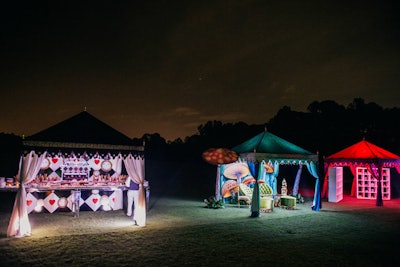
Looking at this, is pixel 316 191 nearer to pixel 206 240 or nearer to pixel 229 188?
pixel 229 188

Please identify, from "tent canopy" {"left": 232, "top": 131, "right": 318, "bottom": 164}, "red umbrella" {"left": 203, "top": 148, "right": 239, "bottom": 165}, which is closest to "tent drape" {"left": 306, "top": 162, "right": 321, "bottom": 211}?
"tent canopy" {"left": 232, "top": 131, "right": 318, "bottom": 164}

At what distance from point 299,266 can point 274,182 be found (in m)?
Answer: 10.4

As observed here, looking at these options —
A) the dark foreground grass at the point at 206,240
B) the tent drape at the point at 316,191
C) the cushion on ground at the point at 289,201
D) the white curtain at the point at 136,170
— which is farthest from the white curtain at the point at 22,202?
the tent drape at the point at 316,191

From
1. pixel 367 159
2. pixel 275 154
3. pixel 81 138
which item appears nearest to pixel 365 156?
Answer: pixel 367 159

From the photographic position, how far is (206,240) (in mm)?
7336

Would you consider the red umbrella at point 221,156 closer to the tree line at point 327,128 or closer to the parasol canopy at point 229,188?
the parasol canopy at point 229,188

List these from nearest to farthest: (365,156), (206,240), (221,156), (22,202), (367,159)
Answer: (206,240) < (22,202) < (221,156) < (367,159) < (365,156)

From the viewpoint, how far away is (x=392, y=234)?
27.4 ft

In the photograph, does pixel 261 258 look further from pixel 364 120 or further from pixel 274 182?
pixel 364 120

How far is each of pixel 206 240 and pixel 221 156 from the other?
20.6 feet

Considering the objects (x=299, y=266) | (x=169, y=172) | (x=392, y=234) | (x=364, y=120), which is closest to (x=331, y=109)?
(x=364, y=120)

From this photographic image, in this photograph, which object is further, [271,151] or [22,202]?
[271,151]

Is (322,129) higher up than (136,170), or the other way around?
(322,129)

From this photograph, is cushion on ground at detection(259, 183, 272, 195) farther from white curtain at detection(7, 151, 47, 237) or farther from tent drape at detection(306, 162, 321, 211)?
white curtain at detection(7, 151, 47, 237)
